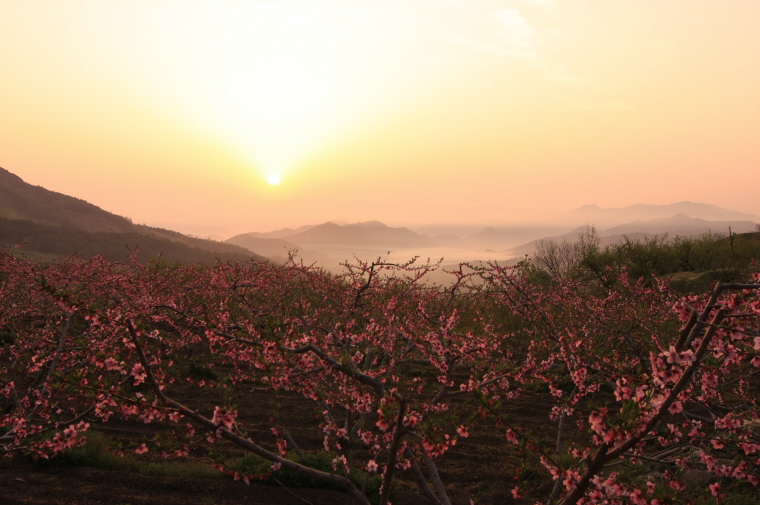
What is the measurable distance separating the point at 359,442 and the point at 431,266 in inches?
194

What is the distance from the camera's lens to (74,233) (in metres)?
74.3

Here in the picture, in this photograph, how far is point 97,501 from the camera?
6.41 metres

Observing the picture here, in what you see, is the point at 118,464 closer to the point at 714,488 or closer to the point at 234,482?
the point at 234,482

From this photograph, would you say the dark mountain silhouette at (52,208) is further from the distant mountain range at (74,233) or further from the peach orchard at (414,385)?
the peach orchard at (414,385)

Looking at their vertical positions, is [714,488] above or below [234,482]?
above

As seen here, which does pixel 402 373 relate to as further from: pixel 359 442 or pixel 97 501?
pixel 97 501

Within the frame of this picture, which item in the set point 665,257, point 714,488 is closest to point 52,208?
point 665,257

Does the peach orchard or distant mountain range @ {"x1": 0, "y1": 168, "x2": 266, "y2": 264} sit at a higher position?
distant mountain range @ {"x1": 0, "y1": 168, "x2": 266, "y2": 264}

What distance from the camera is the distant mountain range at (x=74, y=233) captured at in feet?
226

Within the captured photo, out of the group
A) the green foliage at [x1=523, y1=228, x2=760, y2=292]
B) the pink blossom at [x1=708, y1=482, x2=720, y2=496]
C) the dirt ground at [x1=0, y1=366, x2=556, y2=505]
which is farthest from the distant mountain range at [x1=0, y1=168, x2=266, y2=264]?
the pink blossom at [x1=708, y1=482, x2=720, y2=496]

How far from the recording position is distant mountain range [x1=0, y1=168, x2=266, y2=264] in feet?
226

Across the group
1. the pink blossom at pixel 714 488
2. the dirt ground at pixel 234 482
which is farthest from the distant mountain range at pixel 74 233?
the pink blossom at pixel 714 488

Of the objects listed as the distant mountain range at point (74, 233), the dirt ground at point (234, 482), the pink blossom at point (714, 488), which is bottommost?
the dirt ground at point (234, 482)

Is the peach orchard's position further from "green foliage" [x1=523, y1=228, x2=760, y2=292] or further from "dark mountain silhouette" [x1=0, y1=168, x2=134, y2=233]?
"dark mountain silhouette" [x1=0, y1=168, x2=134, y2=233]
